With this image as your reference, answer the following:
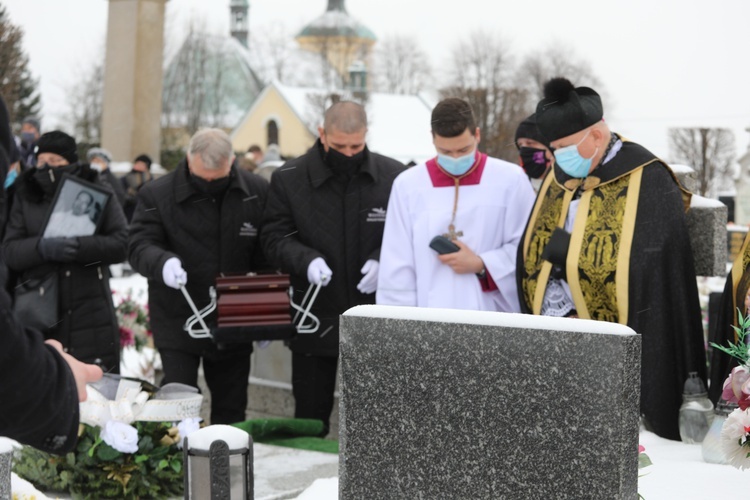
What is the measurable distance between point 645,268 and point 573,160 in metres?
0.56

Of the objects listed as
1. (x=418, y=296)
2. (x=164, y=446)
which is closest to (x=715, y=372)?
(x=418, y=296)

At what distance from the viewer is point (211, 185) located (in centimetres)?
645

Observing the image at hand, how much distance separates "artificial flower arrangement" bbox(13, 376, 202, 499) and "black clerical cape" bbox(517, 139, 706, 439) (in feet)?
5.86

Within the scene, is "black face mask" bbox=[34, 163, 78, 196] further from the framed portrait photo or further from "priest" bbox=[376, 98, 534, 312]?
"priest" bbox=[376, 98, 534, 312]

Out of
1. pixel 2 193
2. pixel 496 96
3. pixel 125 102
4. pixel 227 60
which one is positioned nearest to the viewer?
pixel 2 193

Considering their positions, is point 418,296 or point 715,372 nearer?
point 715,372

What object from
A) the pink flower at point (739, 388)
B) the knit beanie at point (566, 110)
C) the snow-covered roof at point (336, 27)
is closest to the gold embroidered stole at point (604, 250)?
the knit beanie at point (566, 110)

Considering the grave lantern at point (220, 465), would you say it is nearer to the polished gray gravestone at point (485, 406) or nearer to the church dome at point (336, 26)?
the polished gray gravestone at point (485, 406)

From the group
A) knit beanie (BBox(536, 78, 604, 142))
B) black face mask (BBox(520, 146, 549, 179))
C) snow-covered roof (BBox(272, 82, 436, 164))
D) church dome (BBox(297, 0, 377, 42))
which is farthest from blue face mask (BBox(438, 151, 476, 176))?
church dome (BBox(297, 0, 377, 42))

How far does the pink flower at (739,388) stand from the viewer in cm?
363

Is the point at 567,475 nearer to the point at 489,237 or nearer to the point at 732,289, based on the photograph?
the point at 732,289

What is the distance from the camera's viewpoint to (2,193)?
2.57 m

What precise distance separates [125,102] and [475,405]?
16195mm

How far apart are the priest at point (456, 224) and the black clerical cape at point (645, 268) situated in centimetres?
50
